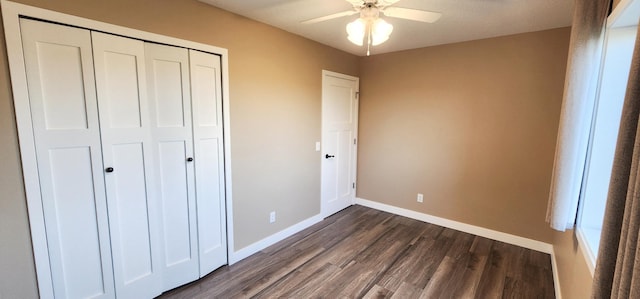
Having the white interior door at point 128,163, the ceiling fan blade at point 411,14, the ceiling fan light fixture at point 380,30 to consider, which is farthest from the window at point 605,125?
the white interior door at point 128,163

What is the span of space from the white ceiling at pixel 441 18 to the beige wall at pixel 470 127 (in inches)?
11.7

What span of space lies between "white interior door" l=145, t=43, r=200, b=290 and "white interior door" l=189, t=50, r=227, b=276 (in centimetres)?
5

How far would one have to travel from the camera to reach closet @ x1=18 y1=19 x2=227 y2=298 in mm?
1632

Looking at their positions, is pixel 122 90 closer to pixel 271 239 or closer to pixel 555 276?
pixel 271 239

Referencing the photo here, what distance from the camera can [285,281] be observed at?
2.43 m

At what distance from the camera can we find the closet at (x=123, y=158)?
163 centimetres

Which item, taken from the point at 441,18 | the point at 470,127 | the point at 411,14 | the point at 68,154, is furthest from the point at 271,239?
the point at 441,18

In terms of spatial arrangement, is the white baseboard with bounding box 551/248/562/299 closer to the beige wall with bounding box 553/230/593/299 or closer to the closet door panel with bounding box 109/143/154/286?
the beige wall with bounding box 553/230/593/299

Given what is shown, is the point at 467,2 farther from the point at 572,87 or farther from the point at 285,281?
the point at 285,281

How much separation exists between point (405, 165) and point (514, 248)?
1.58m

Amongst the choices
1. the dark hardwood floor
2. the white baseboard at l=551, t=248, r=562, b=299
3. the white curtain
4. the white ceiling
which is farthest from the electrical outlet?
the white baseboard at l=551, t=248, r=562, b=299

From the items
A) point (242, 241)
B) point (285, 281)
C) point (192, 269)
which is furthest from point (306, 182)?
point (192, 269)

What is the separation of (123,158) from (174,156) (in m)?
0.35

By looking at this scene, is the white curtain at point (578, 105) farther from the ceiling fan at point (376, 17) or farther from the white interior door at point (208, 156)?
the white interior door at point (208, 156)
